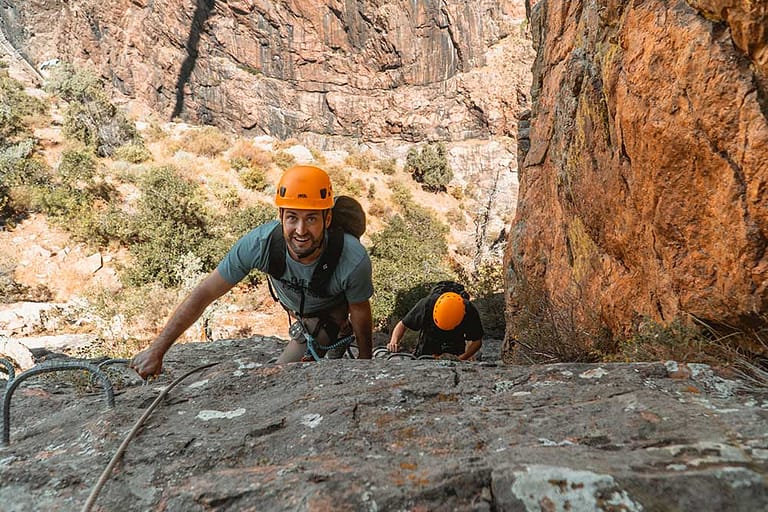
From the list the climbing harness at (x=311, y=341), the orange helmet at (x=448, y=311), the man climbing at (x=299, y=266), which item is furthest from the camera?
the orange helmet at (x=448, y=311)

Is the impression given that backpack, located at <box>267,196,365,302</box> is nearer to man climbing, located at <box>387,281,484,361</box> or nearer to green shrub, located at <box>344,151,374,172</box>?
man climbing, located at <box>387,281,484,361</box>

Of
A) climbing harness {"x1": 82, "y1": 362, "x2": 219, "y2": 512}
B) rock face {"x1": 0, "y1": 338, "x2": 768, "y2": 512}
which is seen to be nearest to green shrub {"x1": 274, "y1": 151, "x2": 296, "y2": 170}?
rock face {"x1": 0, "y1": 338, "x2": 768, "y2": 512}

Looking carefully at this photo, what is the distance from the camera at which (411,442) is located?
5.05 feet

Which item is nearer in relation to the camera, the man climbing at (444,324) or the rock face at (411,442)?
the rock face at (411,442)

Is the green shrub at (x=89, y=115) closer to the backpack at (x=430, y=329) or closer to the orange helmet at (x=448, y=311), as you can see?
the backpack at (x=430, y=329)

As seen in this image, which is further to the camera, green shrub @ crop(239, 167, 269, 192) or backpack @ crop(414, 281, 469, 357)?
green shrub @ crop(239, 167, 269, 192)

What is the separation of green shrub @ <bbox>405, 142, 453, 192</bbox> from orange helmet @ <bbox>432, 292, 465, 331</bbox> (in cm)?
1980

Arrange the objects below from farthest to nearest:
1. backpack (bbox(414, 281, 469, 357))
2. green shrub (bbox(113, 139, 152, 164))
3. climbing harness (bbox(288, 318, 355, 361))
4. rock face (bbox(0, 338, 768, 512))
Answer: green shrub (bbox(113, 139, 152, 164)) → backpack (bbox(414, 281, 469, 357)) → climbing harness (bbox(288, 318, 355, 361)) → rock face (bbox(0, 338, 768, 512))

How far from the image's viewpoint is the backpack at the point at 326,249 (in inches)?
113

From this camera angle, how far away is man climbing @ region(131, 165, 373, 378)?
254 centimetres

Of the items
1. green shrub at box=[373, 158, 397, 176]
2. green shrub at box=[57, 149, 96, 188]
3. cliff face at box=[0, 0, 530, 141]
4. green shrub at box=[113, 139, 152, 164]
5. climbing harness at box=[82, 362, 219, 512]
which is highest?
cliff face at box=[0, 0, 530, 141]

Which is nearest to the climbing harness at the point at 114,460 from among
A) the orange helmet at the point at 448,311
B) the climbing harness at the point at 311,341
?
the climbing harness at the point at 311,341

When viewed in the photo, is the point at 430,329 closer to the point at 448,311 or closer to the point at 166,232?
the point at 448,311

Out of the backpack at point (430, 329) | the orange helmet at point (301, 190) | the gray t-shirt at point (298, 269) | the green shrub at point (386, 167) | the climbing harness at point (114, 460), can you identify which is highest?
the green shrub at point (386, 167)
